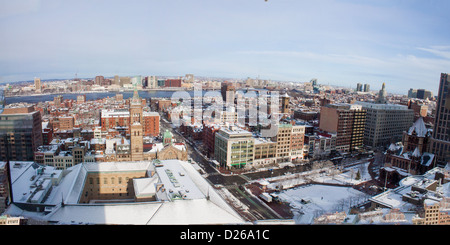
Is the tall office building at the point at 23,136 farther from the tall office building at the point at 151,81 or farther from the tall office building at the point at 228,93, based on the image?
the tall office building at the point at 228,93

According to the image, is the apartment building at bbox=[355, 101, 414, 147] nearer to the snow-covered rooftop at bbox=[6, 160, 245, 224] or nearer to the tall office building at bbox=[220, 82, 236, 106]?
the tall office building at bbox=[220, 82, 236, 106]

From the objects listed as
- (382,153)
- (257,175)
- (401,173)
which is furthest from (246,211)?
(382,153)

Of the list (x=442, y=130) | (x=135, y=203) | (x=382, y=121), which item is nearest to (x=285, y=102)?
(x=382, y=121)

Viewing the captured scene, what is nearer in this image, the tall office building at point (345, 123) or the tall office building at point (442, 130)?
the tall office building at point (442, 130)

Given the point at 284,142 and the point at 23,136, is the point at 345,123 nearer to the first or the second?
the point at 284,142

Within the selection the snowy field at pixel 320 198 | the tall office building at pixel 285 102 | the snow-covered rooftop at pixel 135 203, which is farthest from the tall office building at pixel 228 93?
the snow-covered rooftop at pixel 135 203
